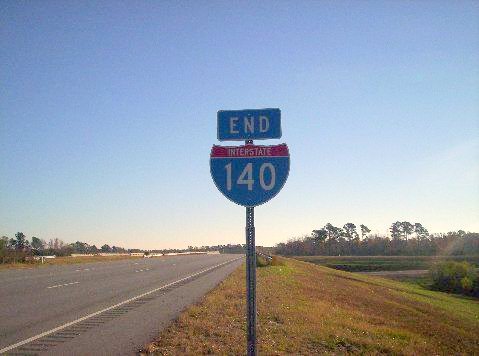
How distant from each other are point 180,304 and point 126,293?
3.82 metres

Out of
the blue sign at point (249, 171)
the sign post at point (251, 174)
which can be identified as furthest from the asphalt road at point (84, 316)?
the blue sign at point (249, 171)

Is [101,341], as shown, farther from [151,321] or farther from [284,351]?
[284,351]

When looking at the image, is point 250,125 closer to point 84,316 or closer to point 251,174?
point 251,174

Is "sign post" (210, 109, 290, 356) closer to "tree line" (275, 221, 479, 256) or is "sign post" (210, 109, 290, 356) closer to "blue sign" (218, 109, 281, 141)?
"blue sign" (218, 109, 281, 141)

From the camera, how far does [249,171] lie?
485 centimetres

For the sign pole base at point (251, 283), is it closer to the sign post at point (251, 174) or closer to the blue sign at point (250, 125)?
the sign post at point (251, 174)

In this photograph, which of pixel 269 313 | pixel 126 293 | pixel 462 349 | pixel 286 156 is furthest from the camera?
pixel 126 293

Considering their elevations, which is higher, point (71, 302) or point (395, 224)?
point (395, 224)

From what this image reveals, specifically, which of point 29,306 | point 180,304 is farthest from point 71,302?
point 180,304

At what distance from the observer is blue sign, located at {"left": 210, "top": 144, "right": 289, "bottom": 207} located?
479 centimetres

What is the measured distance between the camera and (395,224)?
7136 inches

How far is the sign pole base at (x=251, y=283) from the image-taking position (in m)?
4.68

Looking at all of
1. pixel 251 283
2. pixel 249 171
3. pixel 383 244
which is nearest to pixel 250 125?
pixel 249 171

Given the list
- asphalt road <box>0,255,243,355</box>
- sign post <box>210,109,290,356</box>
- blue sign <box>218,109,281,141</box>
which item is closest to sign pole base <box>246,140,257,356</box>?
sign post <box>210,109,290,356</box>
